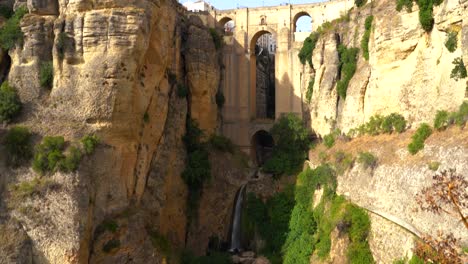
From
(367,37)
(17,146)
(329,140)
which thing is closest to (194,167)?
(329,140)

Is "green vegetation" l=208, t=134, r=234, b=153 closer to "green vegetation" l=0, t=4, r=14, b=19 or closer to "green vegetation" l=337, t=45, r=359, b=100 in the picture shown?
"green vegetation" l=337, t=45, r=359, b=100

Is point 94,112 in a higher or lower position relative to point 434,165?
higher

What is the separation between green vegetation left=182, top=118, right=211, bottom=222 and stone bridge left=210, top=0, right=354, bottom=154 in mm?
5681

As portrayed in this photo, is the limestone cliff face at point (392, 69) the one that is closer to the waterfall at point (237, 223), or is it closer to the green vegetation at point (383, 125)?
the green vegetation at point (383, 125)

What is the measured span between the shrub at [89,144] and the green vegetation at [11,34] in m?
5.09

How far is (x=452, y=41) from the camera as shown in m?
17.6

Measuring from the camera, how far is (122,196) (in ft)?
66.3

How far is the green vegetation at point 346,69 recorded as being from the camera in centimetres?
2494

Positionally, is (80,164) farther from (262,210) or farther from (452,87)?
(452,87)

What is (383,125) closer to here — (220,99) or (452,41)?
→ (452,41)

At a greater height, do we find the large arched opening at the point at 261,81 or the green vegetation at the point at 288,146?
the large arched opening at the point at 261,81

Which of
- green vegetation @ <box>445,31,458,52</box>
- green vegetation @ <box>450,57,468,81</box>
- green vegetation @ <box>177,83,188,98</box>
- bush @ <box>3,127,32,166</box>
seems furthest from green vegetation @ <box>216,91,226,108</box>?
green vegetation @ <box>450,57,468,81</box>

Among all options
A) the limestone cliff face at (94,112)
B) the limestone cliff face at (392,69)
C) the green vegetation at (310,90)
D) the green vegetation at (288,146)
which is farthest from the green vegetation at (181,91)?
the green vegetation at (310,90)

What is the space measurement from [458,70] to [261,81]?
20.0 m
